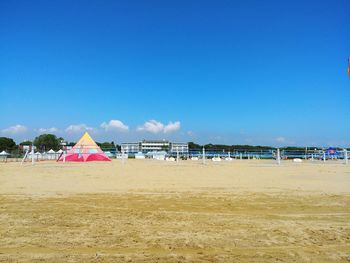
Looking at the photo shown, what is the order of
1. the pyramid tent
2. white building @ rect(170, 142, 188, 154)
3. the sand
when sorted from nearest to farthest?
the sand, the pyramid tent, white building @ rect(170, 142, 188, 154)

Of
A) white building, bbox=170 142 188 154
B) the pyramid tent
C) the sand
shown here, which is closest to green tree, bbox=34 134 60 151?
white building, bbox=170 142 188 154

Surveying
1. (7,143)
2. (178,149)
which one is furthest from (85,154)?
(7,143)

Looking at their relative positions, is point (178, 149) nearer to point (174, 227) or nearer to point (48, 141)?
point (174, 227)

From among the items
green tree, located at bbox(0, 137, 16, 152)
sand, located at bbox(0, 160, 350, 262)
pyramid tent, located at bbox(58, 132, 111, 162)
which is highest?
green tree, located at bbox(0, 137, 16, 152)

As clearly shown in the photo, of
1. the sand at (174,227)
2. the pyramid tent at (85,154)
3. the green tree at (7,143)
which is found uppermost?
the green tree at (7,143)

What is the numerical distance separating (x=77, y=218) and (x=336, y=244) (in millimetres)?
3958

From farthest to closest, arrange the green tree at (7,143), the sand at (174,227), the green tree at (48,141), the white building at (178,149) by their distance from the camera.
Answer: the green tree at (48,141) → the green tree at (7,143) → the white building at (178,149) → the sand at (174,227)

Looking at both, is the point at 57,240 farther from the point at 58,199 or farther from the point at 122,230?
the point at 58,199

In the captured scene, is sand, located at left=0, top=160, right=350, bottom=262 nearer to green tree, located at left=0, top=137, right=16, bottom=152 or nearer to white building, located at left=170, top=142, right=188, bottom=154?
white building, located at left=170, top=142, right=188, bottom=154

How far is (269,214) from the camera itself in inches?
217

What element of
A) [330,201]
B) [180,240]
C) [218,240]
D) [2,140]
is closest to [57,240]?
[180,240]

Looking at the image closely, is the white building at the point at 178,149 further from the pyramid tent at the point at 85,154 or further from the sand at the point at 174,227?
the sand at the point at 174,227

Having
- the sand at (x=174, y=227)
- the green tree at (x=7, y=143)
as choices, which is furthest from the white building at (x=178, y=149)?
the green tree at (x=7, y=143)

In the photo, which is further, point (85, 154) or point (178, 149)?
point (178, 149)
